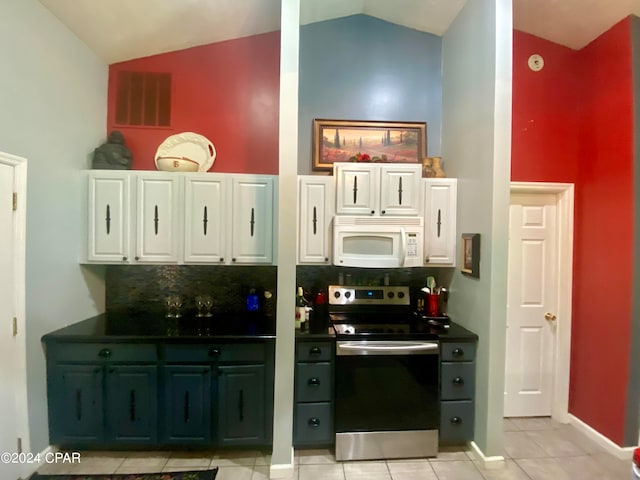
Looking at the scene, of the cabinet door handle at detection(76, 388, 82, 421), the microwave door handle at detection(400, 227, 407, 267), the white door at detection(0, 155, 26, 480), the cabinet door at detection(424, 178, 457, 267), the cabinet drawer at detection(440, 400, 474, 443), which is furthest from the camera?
the cabinet door at detection(424, 178, 457, 267)

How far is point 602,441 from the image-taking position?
8.38 ft

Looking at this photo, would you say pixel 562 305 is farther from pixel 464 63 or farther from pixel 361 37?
pixel 361 37

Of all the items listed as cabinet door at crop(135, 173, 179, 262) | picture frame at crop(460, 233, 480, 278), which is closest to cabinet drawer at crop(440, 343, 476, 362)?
picture frame at crop(460, 233, 480, 278)

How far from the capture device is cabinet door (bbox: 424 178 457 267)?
8.91 feet

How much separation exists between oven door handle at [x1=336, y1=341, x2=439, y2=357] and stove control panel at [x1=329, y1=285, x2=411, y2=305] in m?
0.60

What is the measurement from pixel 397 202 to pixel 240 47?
6.82 feet

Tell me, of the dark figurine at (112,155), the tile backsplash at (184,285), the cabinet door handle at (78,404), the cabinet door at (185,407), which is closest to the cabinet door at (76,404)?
the cabinet door handle at (78,404)

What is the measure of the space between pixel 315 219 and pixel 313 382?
4.17ft

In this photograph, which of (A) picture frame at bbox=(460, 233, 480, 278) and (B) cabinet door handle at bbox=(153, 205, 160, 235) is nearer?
(A) picture frame at bbox=(460, 233, 480, 278)

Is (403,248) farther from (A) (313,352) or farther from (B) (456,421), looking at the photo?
(B) (456,421)

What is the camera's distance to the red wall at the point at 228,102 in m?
2.92

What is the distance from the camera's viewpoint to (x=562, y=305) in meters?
2.91

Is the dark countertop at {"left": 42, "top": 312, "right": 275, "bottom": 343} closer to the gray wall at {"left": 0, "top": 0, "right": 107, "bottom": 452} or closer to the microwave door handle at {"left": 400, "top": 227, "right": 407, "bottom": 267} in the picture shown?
the gray wall at {"left": 0, "top": 0, "right": 107, "bottom": 452}

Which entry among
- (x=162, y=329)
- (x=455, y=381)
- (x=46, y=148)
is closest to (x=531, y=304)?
(x=455, y=381)
